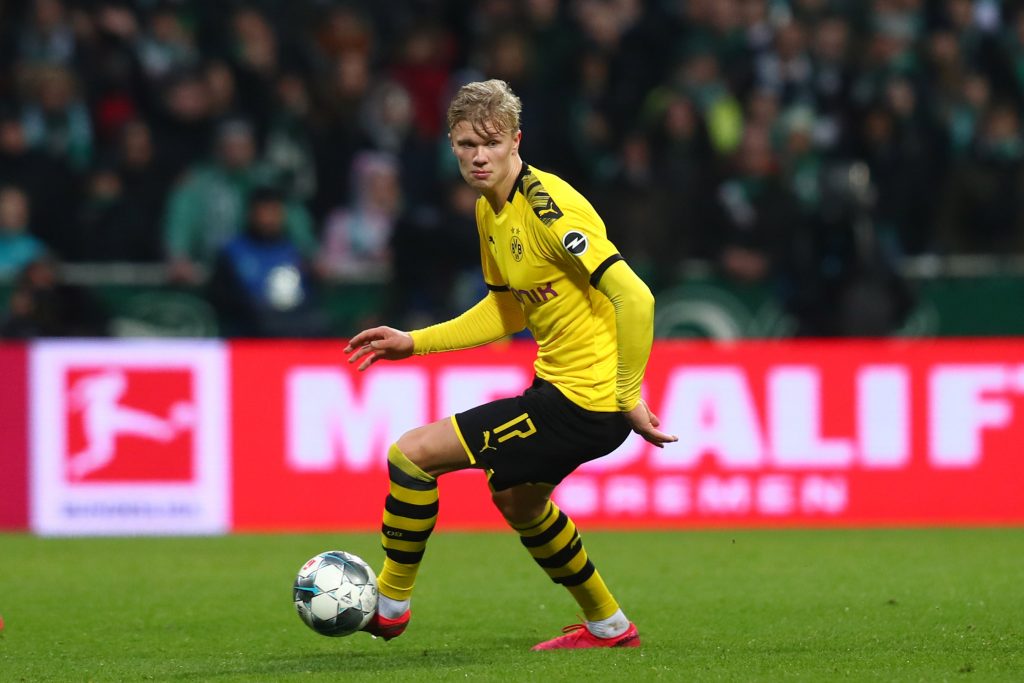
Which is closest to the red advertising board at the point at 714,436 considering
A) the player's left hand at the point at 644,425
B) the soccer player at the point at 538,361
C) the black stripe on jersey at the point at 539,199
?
the soccer player at the point at 538,361

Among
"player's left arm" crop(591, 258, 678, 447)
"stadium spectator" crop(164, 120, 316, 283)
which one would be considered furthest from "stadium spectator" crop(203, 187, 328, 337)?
"player's left arm" crop(591, 258, 678, 447)

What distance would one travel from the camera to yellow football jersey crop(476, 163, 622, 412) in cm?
616

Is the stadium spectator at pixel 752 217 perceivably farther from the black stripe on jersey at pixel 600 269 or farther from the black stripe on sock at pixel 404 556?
the black stripe on jersey at pixel 600 269

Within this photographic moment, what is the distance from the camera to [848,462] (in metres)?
11.5

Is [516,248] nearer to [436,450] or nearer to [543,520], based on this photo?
[436,450]

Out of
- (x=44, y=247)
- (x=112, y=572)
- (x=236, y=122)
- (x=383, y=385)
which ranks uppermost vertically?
(x=236, y=122)

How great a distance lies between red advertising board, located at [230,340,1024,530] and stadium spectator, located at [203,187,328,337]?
94cm

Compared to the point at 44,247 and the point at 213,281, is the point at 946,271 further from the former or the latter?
the point at 44,247

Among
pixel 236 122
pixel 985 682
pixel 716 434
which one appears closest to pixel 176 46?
pixel 236 122

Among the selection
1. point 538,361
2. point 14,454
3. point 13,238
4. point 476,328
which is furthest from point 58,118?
point 538,361

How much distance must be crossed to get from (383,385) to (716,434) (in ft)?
6.95

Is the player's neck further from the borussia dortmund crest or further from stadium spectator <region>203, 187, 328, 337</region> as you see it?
stadium spectator <region>203, 187, 328, 337</region>

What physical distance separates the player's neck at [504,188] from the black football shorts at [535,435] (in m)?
0.67

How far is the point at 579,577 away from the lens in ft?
21.8
